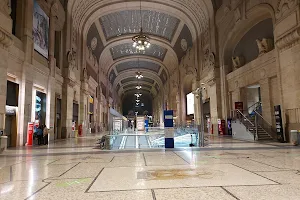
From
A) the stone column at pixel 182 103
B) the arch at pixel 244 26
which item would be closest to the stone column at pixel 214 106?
the arch at pixel 244 26

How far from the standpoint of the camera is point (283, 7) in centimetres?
988

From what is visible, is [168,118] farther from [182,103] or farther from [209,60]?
[182,103]

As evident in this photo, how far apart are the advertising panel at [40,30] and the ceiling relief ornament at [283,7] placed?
39.2 feet

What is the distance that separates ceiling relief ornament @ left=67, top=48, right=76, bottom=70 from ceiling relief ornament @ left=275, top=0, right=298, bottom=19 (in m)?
12.9

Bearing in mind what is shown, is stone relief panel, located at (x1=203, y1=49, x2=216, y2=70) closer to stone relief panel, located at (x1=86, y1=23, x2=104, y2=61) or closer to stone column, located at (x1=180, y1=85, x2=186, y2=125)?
stone column, located at (x1=180, y1=85, x2=186, y2=125)

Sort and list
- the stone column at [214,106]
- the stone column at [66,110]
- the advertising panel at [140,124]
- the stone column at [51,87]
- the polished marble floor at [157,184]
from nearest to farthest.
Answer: the polished marble floor at [157,184]
the stone column at [51,87]
the stone column at [66,110]
the stone column at [214,106]
the advertising panel at [140,124]

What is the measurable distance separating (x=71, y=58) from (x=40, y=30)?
4221 mm

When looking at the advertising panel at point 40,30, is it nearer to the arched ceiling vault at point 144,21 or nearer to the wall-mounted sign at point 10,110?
the wall-mounted sign at point 10,110

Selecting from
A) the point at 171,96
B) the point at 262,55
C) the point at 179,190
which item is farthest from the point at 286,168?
the point at 171,96

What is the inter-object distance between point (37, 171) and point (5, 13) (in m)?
7.50

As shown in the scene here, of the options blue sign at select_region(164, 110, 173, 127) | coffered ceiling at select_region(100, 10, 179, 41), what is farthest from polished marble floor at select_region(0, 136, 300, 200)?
coffered ceiling at select_region(100, 10, 179, 41)

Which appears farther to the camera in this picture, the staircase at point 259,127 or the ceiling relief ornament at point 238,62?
the ceiling relief ornament at point 238,62

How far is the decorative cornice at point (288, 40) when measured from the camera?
916 cm

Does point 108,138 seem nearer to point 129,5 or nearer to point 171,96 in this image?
point 129,5
